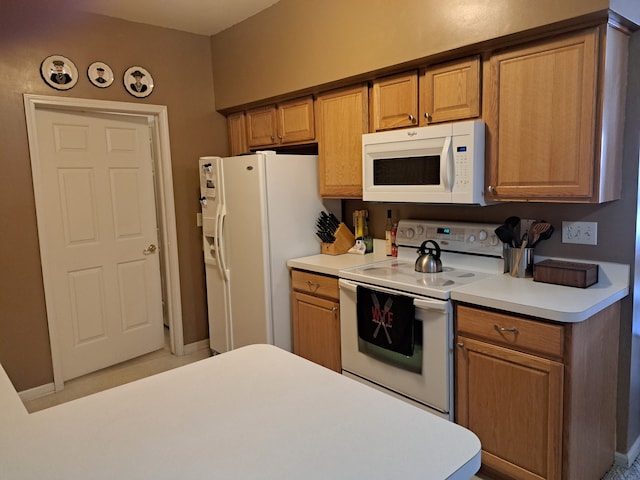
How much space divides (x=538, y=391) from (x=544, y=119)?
46.8 inches

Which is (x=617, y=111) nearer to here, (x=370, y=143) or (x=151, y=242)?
(x=370, y=143)

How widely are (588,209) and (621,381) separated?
85cm

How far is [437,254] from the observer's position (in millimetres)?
2658

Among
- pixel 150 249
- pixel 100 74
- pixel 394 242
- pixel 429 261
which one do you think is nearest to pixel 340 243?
pixel 394 242

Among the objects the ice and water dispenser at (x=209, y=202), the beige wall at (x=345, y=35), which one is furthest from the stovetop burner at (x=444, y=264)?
the ice and water dispenser at (x=209, y=202)

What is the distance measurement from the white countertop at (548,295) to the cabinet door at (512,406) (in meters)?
0.21

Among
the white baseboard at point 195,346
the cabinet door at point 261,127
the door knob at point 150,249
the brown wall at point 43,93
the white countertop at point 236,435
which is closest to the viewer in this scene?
the white countertop at point 236,435

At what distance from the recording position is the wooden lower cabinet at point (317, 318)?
9.48ft

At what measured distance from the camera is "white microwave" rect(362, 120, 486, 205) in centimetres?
231

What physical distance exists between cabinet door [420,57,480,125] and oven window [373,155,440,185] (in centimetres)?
22

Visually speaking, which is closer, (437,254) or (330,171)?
(437,254)

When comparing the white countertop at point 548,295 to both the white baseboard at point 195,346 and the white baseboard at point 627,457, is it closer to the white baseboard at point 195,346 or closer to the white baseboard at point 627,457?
the white baseboard at point 627,457

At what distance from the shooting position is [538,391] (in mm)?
1956

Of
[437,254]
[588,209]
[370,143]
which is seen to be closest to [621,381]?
[588,209]
